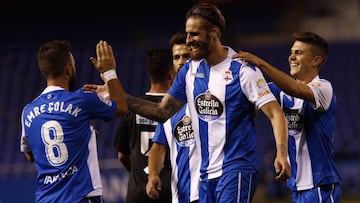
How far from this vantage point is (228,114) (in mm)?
6914

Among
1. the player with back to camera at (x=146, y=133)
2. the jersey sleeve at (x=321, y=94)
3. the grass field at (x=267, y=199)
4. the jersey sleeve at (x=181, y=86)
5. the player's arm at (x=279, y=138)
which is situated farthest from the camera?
the grass field at (x=267, y=199)

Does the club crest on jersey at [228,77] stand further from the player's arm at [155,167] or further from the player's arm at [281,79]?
the player's arm at [155,167]

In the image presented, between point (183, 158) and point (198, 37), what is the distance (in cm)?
134

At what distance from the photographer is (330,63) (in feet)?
78.6

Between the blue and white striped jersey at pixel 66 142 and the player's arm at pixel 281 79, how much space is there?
1112mm

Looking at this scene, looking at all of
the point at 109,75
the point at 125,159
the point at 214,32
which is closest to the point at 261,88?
the point at 214,32

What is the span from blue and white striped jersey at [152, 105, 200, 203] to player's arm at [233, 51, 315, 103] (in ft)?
3.49

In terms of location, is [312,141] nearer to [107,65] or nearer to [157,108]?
[157,108]

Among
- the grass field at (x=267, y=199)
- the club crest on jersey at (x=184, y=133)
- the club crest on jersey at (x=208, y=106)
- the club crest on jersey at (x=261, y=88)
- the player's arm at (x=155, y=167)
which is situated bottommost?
the grass field at (x=267, y=199)

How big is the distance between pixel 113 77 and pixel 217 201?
4.11 ft

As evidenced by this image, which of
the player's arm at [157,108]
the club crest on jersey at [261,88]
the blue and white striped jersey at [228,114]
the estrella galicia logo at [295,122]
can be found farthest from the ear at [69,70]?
the estrella galicia logo at [295,122]

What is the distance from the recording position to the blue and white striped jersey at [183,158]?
7762 millimetres

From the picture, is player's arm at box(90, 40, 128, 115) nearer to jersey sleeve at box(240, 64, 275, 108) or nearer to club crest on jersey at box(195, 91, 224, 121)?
club crest on jersey at box(195, 91, 224, 121)

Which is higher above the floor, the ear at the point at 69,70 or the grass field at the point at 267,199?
the ear at the point at 69,70
